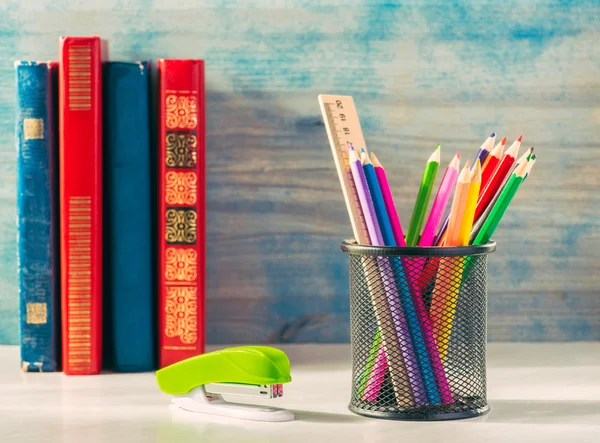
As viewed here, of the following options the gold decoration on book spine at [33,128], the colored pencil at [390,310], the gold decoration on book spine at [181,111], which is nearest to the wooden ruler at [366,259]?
the colored pencil at [390,310]

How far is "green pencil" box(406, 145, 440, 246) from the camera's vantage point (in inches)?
24.4

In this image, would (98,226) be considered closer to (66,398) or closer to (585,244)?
(66,398)

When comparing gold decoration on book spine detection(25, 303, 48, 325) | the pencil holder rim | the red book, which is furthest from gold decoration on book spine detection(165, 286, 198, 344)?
the pencil holder rim

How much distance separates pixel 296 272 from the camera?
0.89 metres

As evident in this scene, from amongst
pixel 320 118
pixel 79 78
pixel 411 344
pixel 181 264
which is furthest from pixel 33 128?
pixel 411 344

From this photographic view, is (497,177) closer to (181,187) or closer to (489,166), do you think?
(489,166)

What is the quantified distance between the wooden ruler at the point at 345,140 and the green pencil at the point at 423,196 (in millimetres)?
36

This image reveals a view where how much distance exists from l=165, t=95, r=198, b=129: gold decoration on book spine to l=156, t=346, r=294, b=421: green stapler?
0.73 feet

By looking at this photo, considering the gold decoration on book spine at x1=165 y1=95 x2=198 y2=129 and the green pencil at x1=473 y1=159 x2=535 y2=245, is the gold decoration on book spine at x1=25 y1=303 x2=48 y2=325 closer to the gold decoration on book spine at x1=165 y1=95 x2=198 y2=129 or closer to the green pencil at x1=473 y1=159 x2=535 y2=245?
the gold decoration on book spine at x1=165 y1=95 x2=198 y2=129

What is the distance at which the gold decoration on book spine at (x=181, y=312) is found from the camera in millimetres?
771

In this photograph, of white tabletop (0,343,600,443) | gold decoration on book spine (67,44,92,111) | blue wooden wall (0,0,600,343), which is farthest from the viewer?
blue wooden wall (0,0,600,343)

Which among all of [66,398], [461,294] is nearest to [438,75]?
[461,294]

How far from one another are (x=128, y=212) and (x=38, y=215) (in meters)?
0.08

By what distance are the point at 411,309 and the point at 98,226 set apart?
0.29 metres
